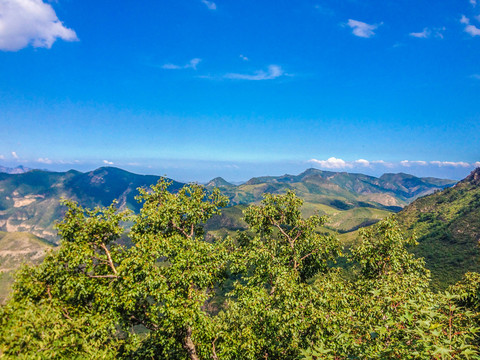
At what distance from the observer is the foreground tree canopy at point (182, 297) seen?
38.4 feet

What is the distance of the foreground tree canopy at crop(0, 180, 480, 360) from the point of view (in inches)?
461

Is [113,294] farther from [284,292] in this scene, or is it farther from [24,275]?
[284,292]

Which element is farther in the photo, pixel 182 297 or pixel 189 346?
pixel 189 346

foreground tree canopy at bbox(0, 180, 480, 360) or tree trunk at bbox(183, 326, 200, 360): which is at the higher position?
foreground tree canopy at bbox(0, 180, 480, 360)

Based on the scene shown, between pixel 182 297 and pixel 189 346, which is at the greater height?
pixel 182 297

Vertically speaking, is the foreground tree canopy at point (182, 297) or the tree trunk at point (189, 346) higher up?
the foreground tree canopy at point (182, 297)

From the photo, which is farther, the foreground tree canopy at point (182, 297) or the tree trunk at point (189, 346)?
the tree trunk at point (189, 346)

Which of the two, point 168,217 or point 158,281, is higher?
point 168,217

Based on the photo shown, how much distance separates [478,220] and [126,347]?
271206 mm

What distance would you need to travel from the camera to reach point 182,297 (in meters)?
16.1

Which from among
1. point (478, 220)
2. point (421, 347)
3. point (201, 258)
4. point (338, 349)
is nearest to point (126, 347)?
point (201, 258)

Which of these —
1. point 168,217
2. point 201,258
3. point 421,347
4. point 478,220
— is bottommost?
point 478,220

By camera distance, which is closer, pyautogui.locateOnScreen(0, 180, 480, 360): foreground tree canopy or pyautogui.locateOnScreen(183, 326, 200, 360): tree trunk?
pyautogui.locateOnScreen(0, 180, 480, 360): foreground tree canopy

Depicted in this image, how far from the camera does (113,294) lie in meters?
14.7
